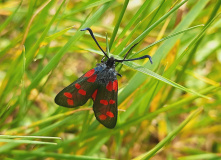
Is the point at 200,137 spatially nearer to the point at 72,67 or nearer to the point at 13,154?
the point at 72,67

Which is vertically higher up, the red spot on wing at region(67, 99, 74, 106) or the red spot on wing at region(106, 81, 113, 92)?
the red spot on wing at region(67, 99, 74, 106)

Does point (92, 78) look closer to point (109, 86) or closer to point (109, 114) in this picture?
point (109, 86)

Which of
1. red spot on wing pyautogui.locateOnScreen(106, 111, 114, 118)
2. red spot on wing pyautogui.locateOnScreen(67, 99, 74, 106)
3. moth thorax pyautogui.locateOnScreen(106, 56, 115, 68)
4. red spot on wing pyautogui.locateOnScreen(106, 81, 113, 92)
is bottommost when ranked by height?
red spot on wing pyautogui.locateOnScreen(106, 111, 114, 118)

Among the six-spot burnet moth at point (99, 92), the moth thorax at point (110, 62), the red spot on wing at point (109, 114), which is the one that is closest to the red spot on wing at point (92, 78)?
the six-spot burnet moth at point (99, 92)

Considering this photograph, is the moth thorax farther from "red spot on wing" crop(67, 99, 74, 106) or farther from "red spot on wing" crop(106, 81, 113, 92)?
"red spot on wing" crop(67, 99, 74, 106)

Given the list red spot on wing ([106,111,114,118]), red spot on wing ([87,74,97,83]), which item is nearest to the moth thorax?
red spot on wing ([87,74,97,83])

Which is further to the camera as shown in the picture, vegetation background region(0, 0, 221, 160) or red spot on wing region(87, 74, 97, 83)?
red spot on wing region(87, 74, 97, 83)

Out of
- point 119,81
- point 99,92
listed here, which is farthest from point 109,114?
point 119,81
